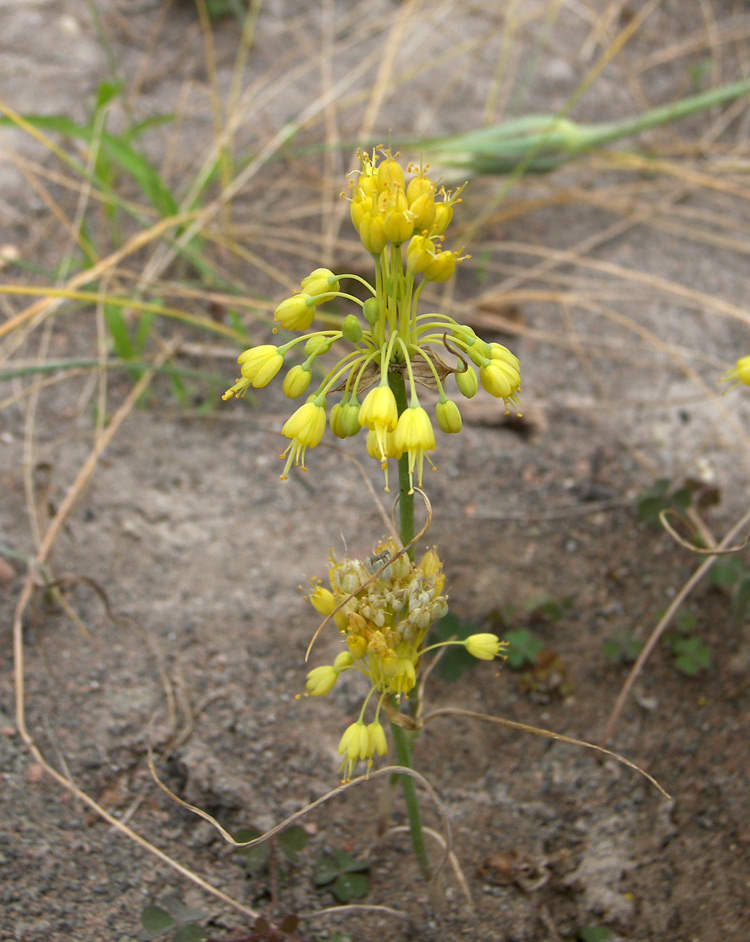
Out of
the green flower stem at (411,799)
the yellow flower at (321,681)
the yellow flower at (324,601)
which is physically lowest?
the green flower stem at (411,799)

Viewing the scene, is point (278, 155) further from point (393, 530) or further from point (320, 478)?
point (393, 530)

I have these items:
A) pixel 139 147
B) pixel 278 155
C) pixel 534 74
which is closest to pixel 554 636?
pixel 278 155

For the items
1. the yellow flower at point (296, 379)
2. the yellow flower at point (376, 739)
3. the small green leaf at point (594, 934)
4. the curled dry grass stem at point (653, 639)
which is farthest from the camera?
the curled dry grass stem at point (653, 639)

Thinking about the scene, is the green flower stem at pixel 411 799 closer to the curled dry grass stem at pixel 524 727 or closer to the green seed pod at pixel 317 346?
the curled dry grass stem at pixel 524 727

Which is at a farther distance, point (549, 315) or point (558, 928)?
point (549, 315)

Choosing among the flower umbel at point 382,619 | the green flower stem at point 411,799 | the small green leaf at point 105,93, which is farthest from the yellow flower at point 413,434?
the small green leaf at point 105,93

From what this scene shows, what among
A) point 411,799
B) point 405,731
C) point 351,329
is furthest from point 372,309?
point 411,799
